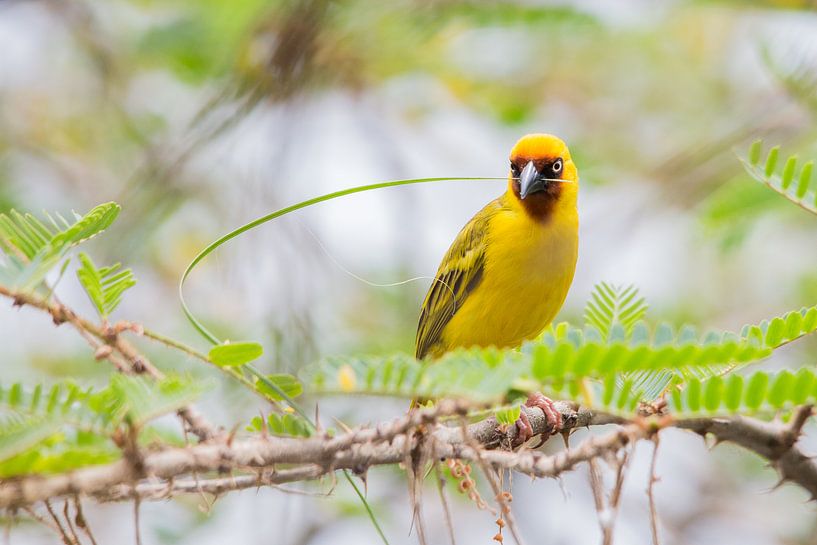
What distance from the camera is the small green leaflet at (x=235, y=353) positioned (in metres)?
1.69

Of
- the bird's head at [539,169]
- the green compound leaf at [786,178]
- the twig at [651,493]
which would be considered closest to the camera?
the twig at [651,493]

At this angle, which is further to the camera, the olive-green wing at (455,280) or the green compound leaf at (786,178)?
the olive-green wing at (455,280)

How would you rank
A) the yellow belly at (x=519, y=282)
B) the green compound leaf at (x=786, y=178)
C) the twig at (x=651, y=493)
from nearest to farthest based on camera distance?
the twig at (x=651, y=493)
the green compound leaf at (x=786, y=178)
the yellow belly at (x=519, y=282)

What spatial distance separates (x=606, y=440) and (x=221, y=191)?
185 inches

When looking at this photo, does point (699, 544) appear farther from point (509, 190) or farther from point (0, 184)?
point (0, 184)

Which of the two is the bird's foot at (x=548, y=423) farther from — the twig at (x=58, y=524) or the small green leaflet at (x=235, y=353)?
the twig at (x=58, y=524)

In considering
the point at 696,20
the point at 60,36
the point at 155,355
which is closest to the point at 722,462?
the point at 155,355

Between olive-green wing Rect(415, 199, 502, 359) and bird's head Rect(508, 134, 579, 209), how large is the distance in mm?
253

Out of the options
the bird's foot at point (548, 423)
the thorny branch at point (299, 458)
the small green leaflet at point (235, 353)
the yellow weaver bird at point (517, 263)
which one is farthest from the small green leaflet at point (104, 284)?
the yellow weaver bird at point (517, 263)

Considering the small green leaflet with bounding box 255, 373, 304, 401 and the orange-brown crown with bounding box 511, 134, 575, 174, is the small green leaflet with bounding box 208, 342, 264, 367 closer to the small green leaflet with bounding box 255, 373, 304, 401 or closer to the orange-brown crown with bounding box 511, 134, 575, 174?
the small green leaflet with bounding box 255, 373, 304, 401

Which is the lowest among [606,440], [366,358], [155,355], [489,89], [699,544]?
[606,440]

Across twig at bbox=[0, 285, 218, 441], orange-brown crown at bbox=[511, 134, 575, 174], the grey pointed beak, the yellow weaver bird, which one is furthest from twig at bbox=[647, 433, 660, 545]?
orange-brown crown at bbox=[511, 134, 575, 174]

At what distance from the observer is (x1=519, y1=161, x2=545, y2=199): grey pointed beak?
11.6 feet

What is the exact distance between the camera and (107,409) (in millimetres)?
1551
